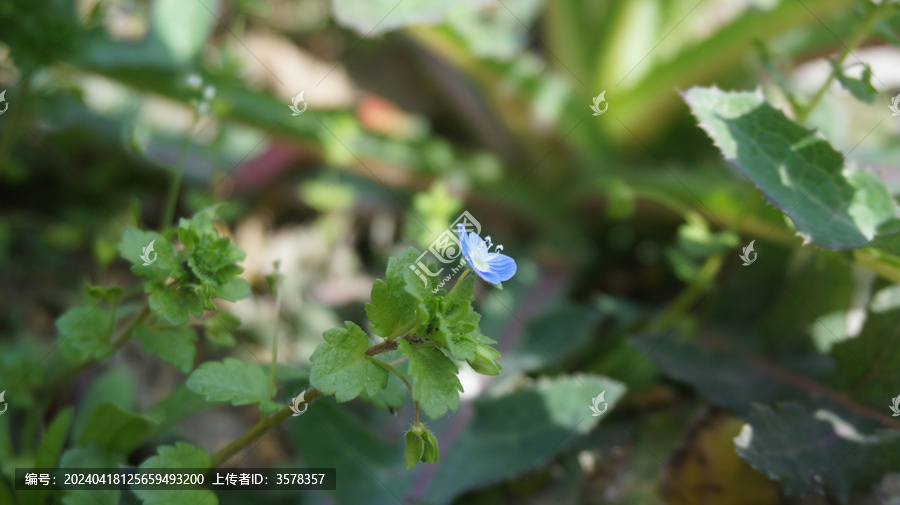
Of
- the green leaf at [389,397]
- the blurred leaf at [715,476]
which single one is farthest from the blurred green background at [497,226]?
the green leaf at [389,397]

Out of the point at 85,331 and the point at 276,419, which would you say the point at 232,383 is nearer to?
the point at 276,419

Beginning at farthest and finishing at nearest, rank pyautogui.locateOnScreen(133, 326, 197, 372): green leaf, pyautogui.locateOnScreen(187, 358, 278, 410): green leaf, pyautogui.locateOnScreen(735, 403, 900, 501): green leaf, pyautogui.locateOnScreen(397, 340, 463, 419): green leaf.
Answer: pyautogui.locateOnScreen(735, 403, 900, 501): green leaf < pyautogui.locateOnScreen(133, 326, 197, 372): green leaf < pyautogui.locateOnScreen(187, 358, 278, 410): green leaf < pyautogui.locateOnScreen(397, 340, 463, 419): green leaf

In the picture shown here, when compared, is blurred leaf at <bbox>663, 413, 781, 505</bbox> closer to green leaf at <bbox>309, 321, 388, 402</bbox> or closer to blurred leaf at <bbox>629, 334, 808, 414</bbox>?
blurred leaf at <bbox>629, 334, 808, 414</bbox>

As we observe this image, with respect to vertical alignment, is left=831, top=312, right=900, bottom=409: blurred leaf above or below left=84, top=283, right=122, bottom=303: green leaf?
below

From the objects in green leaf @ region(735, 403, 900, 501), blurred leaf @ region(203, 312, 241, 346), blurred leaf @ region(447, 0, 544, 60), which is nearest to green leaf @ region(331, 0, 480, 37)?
blurred leaf @ region(447, 0, 544, 60)

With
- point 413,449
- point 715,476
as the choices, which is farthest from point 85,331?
point 715,476

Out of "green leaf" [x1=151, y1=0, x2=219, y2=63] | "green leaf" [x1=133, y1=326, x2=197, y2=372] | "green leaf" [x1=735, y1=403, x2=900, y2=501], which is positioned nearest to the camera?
"green leaf" [x1=133, y1=326, x2=197, y2=372]

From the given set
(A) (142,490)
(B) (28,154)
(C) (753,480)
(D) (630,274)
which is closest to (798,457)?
(C) (753,480)
